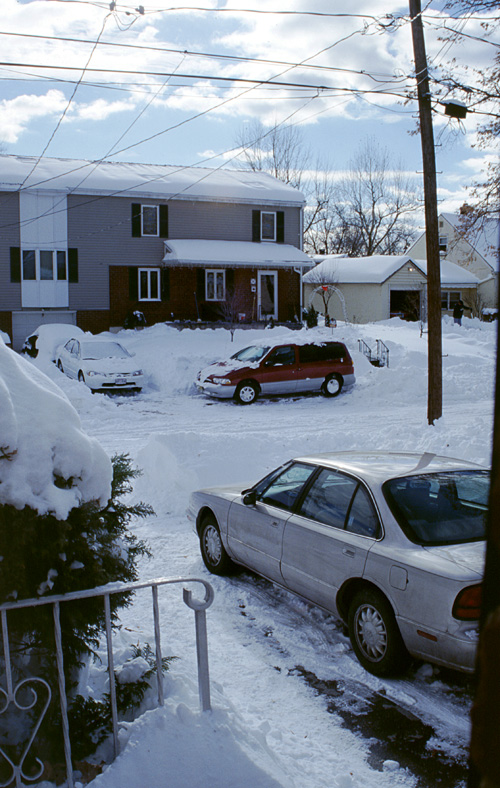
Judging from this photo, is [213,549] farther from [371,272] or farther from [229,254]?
[371,272]

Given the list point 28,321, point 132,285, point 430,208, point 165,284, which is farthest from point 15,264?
point 430,208

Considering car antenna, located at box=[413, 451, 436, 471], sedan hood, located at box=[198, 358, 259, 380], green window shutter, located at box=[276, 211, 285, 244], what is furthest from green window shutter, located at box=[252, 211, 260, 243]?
car antenna, located at box=[413, 451, 436, 471]

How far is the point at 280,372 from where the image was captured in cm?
1986

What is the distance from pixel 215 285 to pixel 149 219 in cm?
427

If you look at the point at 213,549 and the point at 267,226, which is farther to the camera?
the point at 267,226

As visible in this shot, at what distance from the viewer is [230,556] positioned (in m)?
7.10

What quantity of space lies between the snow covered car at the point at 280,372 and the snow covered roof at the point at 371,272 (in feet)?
75.1

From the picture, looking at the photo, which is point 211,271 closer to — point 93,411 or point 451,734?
point 93,411

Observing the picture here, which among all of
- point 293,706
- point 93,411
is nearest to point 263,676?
point 293,706

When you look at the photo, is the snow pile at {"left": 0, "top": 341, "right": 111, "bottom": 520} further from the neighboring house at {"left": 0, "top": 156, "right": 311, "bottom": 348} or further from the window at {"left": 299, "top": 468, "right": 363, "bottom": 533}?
the neighboring house at {"left": 0, "top": 156, "right": 311, "bottom": 348}

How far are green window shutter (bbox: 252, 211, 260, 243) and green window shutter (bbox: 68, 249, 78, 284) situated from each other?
8.55m

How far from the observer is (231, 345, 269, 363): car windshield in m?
20.0

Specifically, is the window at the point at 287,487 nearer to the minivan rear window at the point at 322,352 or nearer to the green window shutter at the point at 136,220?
the minivan rear window at the point at 322,352

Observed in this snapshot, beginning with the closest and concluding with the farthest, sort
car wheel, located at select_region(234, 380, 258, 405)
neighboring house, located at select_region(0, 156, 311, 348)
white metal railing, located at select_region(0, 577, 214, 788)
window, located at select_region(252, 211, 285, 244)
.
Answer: white metal railing, located at select_region(0, 577, 214, 788), car wheel, located at select_region(234, 380, 258, 405), neighboring house, located at select_region(0, 156, 311, 348), window, located at select_region(252, 211, 285, 244)
